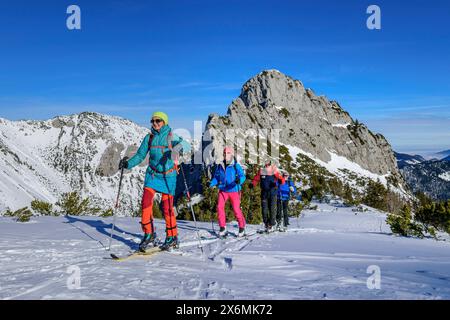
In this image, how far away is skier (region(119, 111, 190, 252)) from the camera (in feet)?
22.9

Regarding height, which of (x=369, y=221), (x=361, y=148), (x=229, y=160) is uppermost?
(x=361, y=148)

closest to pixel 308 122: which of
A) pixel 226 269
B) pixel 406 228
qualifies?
pixel 406 228

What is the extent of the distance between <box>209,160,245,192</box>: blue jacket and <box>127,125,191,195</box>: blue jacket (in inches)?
90.9

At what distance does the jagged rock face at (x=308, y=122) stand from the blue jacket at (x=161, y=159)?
93.0 meters

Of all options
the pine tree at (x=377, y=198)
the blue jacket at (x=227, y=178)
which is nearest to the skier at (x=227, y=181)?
the blue jacket at (x=227, y=178)

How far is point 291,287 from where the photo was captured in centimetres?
440

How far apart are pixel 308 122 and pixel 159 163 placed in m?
115

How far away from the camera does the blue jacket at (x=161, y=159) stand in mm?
6988

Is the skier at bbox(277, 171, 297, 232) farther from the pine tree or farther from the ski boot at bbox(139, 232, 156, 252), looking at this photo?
the pine tree

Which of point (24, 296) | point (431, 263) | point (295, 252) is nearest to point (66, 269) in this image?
point (24, 296)

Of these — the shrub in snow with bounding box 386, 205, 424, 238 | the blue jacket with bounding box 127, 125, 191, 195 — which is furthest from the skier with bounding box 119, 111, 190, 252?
the shrub in snow with bounding box 386, 205, 424, 238

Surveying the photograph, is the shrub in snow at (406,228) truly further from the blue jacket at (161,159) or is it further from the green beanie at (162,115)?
the green beanie at (162,115)
